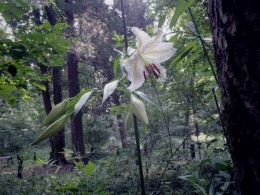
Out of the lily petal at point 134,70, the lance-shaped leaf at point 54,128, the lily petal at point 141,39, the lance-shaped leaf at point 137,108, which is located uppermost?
the lily petal at point 141,39

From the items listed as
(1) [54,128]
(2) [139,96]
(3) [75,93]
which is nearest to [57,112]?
(1) [54,128]

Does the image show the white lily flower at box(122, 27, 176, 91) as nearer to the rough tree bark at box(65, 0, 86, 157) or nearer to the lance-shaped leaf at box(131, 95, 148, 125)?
the lance-shaped leaf at box(131, 95, 148, 125)

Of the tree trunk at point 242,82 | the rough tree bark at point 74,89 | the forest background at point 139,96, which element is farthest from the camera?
the rough tree bark at point 74,89

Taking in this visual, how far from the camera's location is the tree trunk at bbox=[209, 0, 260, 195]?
0.44 metres

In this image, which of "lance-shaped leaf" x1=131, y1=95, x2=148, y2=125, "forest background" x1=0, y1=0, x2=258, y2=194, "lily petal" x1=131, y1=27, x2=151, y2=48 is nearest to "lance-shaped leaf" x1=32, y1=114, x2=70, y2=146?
"forest background" x1=0, y1=0, x2=258, y2=194

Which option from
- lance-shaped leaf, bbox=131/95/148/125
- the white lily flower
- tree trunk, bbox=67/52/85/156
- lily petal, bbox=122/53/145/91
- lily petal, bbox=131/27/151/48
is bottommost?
lance-shaped leaf, bbox=131/95/148/125

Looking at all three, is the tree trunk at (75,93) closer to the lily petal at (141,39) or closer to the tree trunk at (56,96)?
the tree trunk at (56,96)

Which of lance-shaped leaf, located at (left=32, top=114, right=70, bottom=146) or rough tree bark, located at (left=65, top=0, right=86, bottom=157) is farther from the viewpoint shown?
rough tree bark, located at (left=65, top=0, right=86, bottom=157)

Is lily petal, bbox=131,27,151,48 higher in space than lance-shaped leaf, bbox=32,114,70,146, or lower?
higher

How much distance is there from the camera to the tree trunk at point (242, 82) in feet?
1.43

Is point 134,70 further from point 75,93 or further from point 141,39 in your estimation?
point 75,93

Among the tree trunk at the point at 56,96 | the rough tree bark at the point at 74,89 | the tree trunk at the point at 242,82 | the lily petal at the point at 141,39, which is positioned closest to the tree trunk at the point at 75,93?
the rough tree bark at the point at 74,89

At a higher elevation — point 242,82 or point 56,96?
point 56,96

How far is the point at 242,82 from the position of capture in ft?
1.50
